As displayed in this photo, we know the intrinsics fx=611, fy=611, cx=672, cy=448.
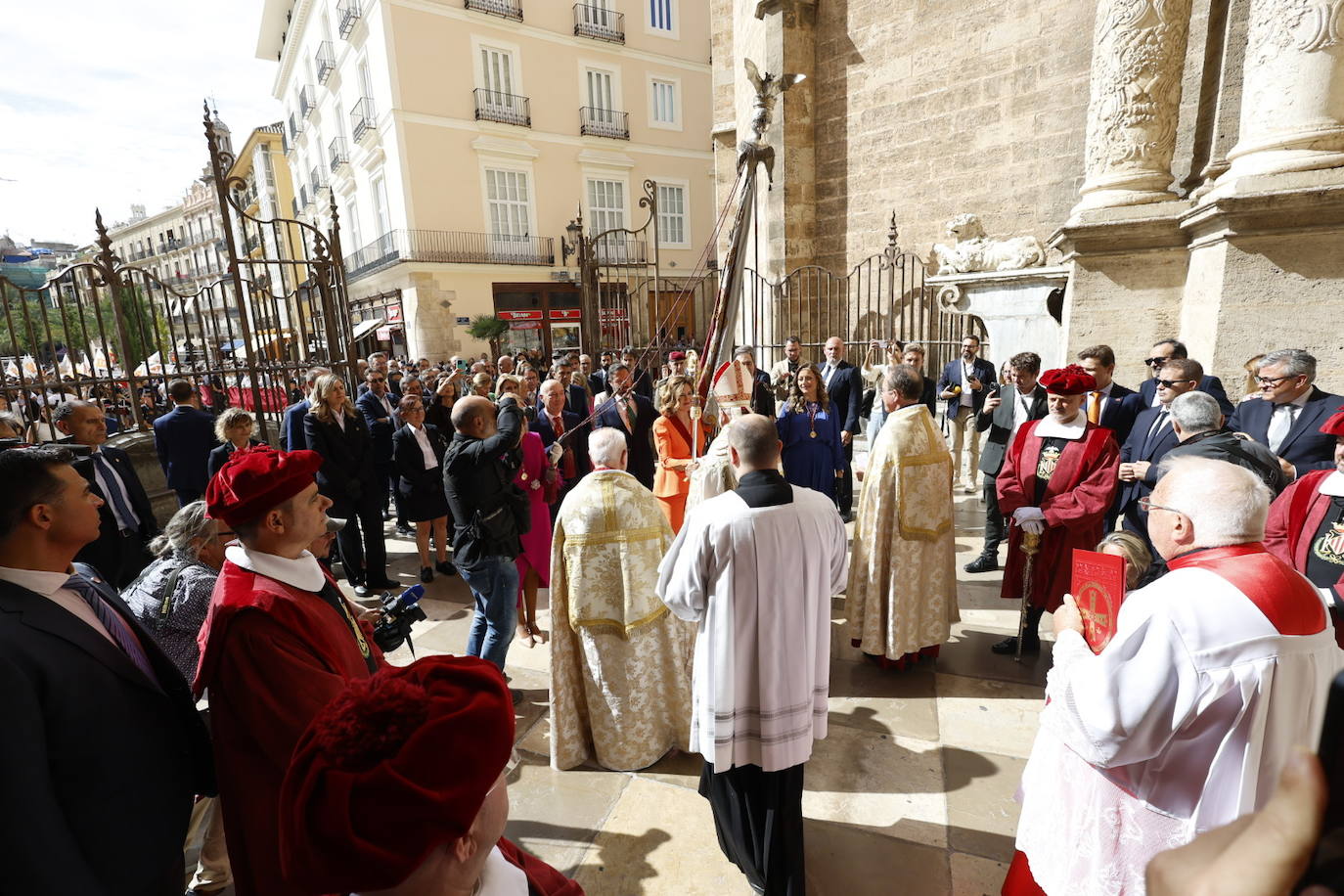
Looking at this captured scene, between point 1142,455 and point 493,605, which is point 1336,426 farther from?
point 493,605

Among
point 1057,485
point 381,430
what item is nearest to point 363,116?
point 381,430

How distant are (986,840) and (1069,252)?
5.54 meters

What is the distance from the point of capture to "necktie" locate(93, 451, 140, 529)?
3910 mm

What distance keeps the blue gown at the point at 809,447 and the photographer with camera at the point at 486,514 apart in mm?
2647

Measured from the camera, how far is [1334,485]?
7.86ft

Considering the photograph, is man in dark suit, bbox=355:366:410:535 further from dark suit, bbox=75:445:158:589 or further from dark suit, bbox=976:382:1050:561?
dark suit, bbox=976:382:1050:561

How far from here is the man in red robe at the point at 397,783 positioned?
739 mm

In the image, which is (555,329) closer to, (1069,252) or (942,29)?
(942,29)

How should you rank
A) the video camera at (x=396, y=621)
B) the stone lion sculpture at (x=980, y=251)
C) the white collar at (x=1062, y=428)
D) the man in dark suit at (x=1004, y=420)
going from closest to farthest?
the video camera at (x=396, y=621) → the white collar at (x=1062, y=428) → the man in dark suit at (x=1004, y=420) → the stone lion sculpture at (x=980, y=251)

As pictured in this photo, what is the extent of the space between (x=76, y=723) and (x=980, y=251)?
9.27 m

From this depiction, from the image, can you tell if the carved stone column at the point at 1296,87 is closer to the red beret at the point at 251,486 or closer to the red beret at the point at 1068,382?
the red beret at the point at 1068,382

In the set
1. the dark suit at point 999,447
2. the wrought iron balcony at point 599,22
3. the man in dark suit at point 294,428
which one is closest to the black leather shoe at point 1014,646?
the dark suit at point 999,447

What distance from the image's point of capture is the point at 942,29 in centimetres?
905

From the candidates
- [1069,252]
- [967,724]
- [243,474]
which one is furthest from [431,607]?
[1069,252]
